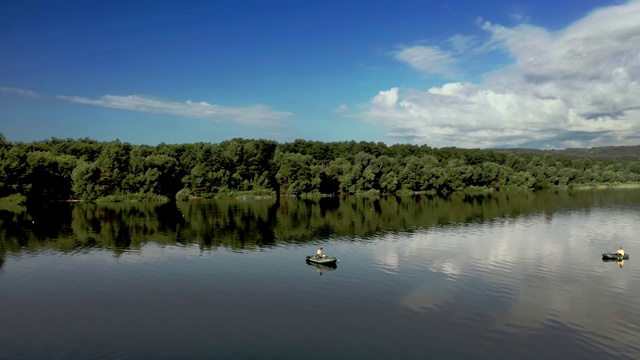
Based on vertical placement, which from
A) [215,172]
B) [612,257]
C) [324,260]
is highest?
[215,172]

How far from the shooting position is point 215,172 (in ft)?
445

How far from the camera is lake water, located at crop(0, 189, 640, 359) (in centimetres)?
2642

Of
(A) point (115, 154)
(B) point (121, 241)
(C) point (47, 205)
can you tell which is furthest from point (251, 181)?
(B) point (121, 241)

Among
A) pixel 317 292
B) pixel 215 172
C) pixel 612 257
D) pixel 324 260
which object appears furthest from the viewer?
pixel 215 172

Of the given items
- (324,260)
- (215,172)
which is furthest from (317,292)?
(215,172)

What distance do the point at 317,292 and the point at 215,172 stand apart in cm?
10431

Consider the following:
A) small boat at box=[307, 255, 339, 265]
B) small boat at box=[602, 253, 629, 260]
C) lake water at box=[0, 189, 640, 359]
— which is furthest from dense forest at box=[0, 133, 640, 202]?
small boat at box=[602, 253, 629, 260]

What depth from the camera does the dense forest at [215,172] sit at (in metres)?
118

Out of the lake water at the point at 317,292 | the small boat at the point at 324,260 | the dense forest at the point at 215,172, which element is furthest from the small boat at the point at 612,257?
the dense forest at the point at 215,172

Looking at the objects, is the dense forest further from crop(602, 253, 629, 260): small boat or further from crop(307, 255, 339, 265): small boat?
crop(602, 253, 629, 260): small boat

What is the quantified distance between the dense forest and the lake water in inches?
1888

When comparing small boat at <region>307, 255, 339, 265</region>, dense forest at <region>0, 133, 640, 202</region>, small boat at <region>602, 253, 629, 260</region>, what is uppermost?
dense forest at <region>0, 133, 640, 202</region>

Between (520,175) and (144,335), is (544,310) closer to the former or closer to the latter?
(144,335)

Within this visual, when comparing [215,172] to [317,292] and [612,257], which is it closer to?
[317,292]
